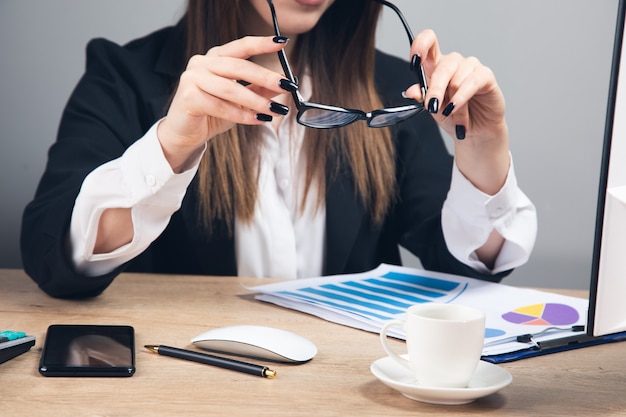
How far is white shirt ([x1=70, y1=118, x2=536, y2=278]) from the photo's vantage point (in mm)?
1112

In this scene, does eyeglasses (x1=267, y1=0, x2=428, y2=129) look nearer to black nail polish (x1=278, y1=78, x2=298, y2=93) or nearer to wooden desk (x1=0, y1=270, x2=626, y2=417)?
black nail polish (x1=278, y1=78, x2=298, y2=93)

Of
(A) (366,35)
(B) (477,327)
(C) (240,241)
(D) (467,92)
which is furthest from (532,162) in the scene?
(B) (477,327)

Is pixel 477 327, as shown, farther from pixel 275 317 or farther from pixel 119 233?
pixel 119 233

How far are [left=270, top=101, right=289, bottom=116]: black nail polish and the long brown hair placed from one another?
446 millimetres

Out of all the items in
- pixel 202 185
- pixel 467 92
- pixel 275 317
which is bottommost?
pixel 275 317

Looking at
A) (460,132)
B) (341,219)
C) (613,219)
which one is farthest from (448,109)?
(341,219)

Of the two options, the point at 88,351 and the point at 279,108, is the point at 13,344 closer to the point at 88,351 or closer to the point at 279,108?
the point at 88,351

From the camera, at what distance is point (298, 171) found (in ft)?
4.95

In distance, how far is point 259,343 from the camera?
0.87m

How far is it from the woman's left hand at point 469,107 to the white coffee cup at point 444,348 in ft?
1.14

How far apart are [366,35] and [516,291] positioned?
1.98 feet

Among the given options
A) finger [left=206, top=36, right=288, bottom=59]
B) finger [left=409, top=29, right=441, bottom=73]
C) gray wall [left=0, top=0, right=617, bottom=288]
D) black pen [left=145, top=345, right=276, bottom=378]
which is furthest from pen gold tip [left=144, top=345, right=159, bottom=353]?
gray wall [left=0, top=0, right=617, bottom=288]

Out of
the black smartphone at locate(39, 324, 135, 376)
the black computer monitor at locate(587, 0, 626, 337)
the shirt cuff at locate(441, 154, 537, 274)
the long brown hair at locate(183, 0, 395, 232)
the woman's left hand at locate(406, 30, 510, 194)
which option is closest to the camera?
the black computer monitor at locate(587, 0, 626, 337)

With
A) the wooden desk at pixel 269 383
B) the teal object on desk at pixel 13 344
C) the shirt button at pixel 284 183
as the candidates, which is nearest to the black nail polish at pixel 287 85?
the wooden desk at pixel 269 383
